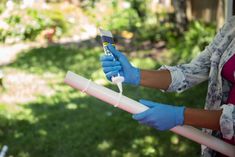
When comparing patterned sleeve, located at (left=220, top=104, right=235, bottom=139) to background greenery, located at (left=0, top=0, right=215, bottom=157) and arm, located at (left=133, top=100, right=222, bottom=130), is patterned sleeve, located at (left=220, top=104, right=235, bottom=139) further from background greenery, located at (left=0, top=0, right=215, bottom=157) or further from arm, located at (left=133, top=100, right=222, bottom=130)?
background greenery, located at (left=0, top=0, right=215, bottom=157)

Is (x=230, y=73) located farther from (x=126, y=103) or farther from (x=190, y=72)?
(x=126, y=103)

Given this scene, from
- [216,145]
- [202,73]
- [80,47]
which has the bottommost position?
[80,47]

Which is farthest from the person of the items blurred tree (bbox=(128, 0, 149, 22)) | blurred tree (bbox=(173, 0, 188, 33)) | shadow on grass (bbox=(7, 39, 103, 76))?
blurred tree (bbox=(128, 0, 149, 22))

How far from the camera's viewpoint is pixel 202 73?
2.15 m

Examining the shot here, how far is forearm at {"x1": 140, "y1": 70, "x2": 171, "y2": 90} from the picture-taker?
7.02 ft

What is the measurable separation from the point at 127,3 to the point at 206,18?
1.56m

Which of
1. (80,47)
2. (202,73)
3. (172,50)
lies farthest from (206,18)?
(202,73)

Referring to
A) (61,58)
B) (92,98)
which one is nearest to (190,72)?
(92,98)

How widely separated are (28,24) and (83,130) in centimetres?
393

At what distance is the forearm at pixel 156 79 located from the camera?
214 cm

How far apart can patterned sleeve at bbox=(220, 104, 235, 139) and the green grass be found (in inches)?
94.1

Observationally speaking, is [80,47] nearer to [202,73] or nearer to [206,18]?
[206,18]

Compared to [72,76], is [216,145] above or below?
below

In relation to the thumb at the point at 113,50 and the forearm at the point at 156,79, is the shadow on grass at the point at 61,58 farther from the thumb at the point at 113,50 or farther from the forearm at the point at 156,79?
the thumb at the point at 113,50
